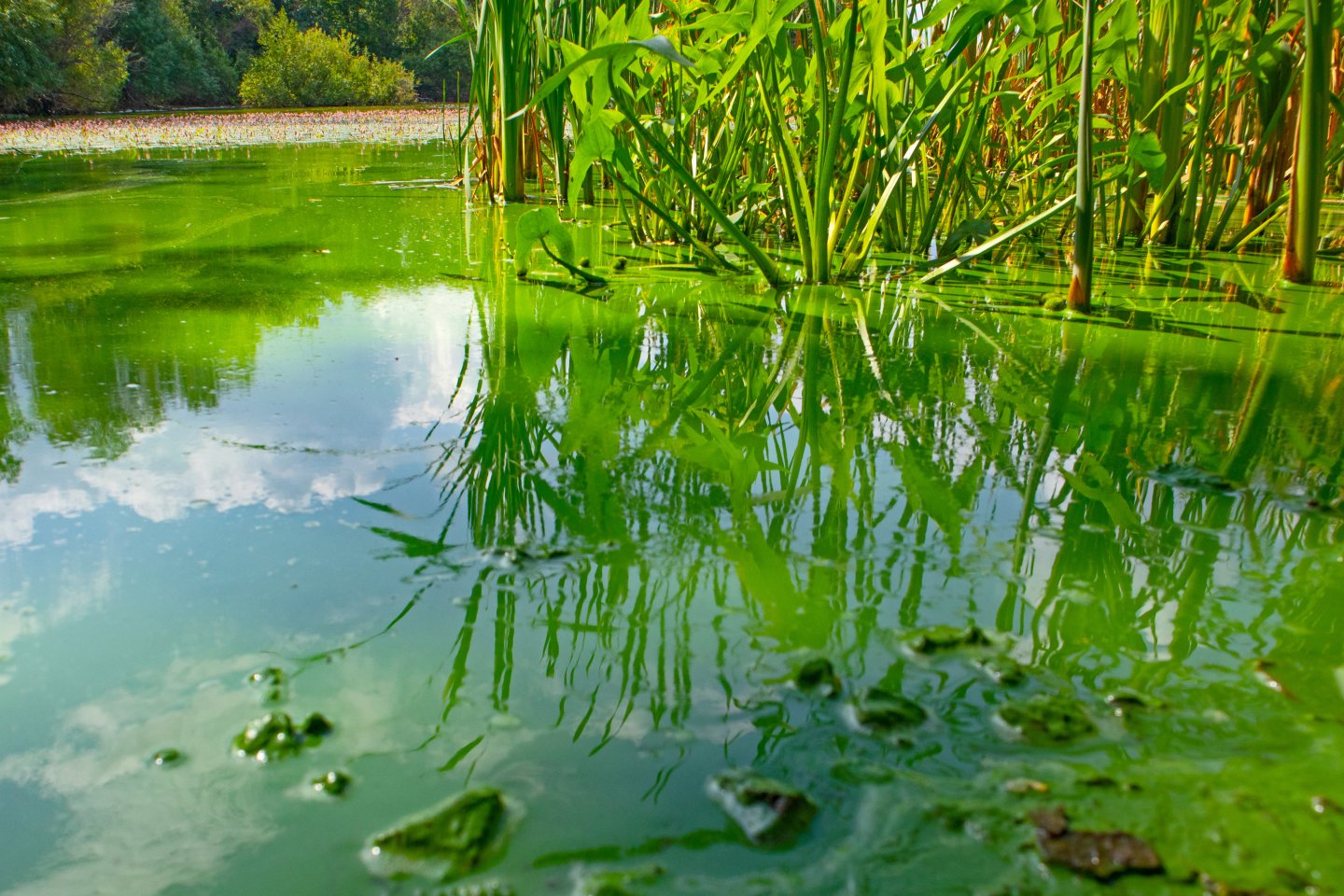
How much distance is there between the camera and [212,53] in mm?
17844

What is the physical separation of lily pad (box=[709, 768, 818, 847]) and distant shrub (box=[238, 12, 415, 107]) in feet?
59.7

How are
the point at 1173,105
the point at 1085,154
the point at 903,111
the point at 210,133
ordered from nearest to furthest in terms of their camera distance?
1. the point at 1085,154
2. the point at 903,111
3. the point at 1173,105
4. the point at 210,133

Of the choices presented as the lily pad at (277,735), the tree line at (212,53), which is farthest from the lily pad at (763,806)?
the tree line at (212,53)

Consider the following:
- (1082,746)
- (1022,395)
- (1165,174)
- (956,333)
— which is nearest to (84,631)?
(1082,746)

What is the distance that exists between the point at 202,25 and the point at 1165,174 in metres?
21.8

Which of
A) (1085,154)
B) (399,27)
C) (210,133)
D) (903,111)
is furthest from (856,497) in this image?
(399,27)

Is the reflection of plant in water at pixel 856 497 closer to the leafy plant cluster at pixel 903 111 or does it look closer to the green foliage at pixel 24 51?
the leafy plant cluster at pixel 903 111

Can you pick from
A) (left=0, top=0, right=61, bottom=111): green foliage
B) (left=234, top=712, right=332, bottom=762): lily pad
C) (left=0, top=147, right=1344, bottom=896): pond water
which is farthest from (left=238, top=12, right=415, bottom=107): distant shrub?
(left=234, top=712, right=332, bottom=762): lily pad

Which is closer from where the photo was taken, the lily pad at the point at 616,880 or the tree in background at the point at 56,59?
the lily pad at the point at 616,880

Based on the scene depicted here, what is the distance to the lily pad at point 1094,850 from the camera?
463mm

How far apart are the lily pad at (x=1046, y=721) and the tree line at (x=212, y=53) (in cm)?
920

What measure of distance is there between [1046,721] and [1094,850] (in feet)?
0.33

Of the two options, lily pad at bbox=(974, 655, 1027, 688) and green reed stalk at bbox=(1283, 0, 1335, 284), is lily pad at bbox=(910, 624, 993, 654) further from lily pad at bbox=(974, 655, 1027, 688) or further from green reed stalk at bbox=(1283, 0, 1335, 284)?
green reed stalk at bbox=(1283, 0, 1335, 284)

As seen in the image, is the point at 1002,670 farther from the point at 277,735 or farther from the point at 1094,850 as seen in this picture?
the point at 277,735
